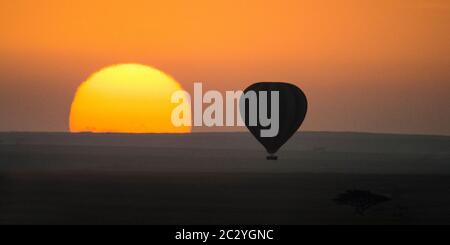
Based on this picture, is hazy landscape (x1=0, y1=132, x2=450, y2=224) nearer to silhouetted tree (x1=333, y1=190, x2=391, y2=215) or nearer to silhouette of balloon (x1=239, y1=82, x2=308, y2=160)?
silhouetted tree (x1=333, y1=190, x2=391, y2=215)

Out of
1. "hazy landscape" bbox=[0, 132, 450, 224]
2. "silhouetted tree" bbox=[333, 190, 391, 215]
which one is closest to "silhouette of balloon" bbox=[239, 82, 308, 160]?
"hazy landscape" bbox=[0, 132, 450, 224]

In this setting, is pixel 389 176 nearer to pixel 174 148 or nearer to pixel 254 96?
pixel 254 96

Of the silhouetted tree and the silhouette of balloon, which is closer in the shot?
the silhouetted tree

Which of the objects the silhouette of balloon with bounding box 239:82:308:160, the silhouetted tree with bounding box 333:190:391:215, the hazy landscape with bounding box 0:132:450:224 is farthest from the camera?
the silhouette of balloon with bounding box 239:82:308:160

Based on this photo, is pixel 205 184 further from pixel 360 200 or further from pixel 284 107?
pixel 360 200

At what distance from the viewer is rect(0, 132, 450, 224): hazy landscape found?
43500 millimetres

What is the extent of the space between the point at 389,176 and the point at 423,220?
44.2 meters

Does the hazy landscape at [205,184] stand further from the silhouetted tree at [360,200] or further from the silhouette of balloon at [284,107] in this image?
the silhouette of balloon at [284,107]

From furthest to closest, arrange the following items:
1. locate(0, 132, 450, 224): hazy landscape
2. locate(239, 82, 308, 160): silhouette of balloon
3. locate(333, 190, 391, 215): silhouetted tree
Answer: locate(239, 82, 308, 160): silhouette of balloon < locate(333, 190, 391, 215): silhouetted tree < locate(0, 132, 450, 224): hazy landscape

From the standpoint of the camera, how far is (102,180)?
72812 millimetres

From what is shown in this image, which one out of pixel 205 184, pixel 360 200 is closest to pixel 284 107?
pixel 205 184

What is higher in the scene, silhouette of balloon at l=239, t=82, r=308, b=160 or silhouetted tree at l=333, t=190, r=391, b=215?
silhouette of balloon at l=239, t=82, r=308, b=160

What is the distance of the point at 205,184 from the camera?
6931 cm
